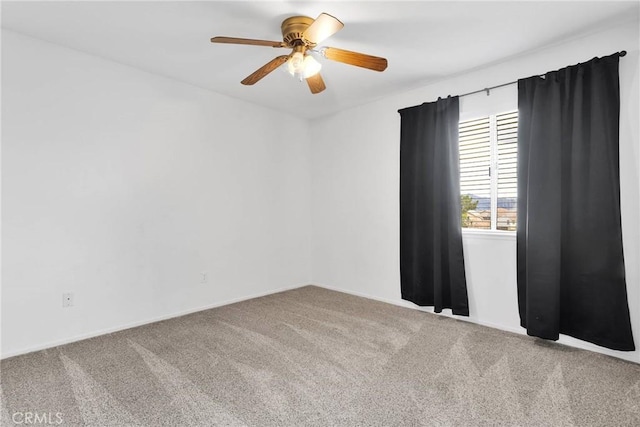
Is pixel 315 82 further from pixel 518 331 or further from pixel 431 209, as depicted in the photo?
pixel 518 331

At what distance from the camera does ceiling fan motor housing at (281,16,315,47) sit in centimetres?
223

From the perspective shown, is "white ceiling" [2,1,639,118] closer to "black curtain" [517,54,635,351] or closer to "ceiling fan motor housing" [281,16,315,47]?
"ceiling fan motor housing" [281,16,315,47]

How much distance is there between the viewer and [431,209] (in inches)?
135

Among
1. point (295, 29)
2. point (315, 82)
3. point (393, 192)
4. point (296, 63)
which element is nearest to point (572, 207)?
point (393, 192)

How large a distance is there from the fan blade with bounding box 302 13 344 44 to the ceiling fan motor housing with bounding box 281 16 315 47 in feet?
0.49

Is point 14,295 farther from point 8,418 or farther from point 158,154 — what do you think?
point 158,154

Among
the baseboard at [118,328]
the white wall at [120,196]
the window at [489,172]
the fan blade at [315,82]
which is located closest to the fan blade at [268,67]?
the fan blade at [315,82]

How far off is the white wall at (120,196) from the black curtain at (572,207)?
285 centimetres

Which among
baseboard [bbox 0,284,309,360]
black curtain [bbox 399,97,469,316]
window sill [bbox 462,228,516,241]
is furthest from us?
black curtain [bbox 399,97,469,316]

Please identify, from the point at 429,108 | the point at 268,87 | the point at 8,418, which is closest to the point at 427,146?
the point at 429,108

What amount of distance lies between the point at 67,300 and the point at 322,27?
112 inches

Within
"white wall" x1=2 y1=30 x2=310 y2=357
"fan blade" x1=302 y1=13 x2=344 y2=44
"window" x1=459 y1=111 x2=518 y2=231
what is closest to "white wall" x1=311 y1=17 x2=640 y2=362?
"window" x1=459 y1=111 x2=518 y2=231

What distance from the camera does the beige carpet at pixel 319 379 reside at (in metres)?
1.79

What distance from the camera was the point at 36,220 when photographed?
8.46 ft
